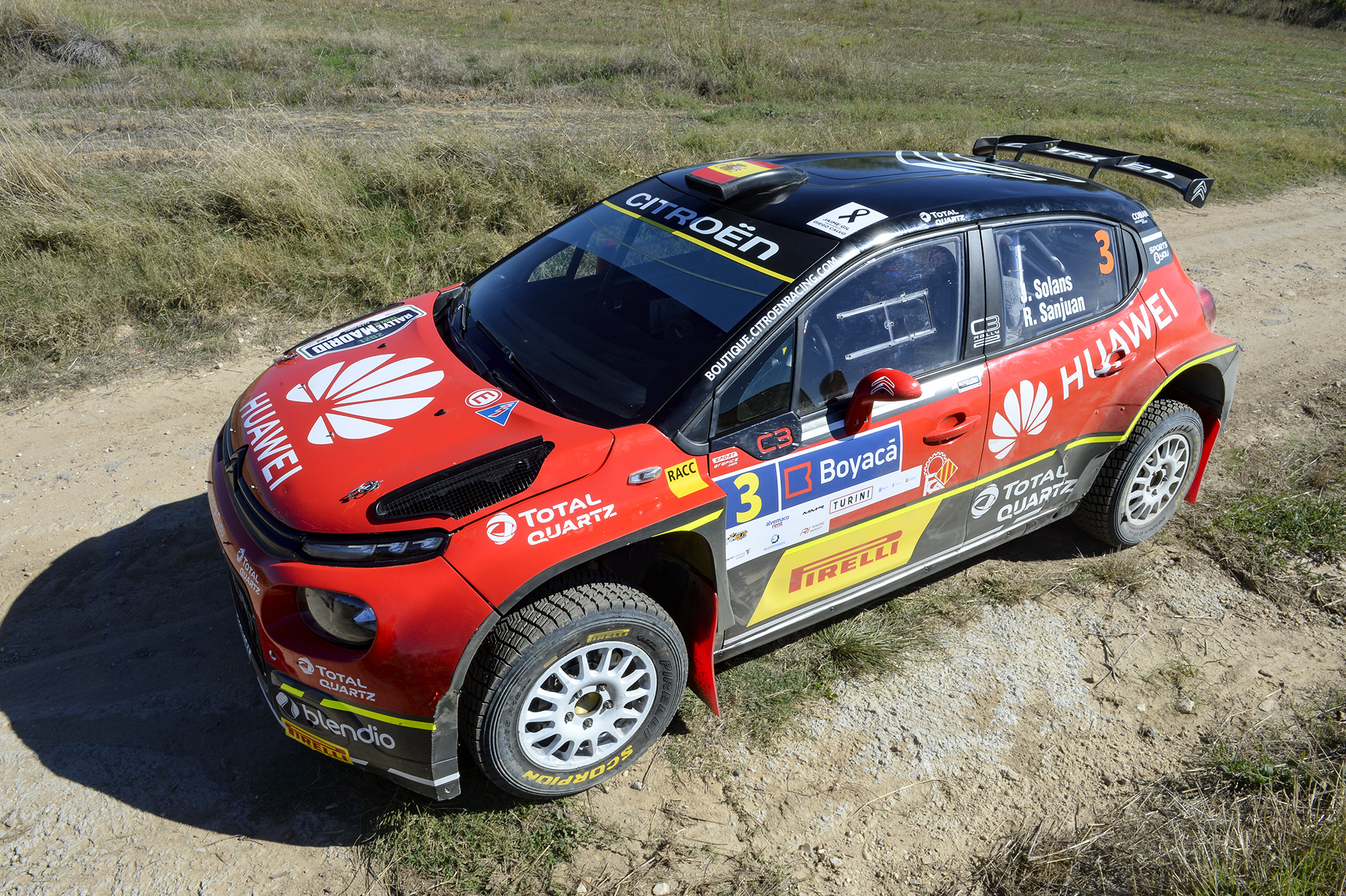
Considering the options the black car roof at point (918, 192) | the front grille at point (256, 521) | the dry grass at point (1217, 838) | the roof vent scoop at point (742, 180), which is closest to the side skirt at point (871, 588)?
the dry grass at point (1217, 838)

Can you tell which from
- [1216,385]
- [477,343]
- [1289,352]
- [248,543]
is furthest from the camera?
[1289,352]

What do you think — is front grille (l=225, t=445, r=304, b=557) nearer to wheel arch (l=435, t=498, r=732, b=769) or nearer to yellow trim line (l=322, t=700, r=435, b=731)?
yellow trim line (l=322, t=700, r=435, b=731)

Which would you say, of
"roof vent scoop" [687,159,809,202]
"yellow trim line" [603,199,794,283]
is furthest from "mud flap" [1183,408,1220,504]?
"yellow trim line" [603,199,794,283]

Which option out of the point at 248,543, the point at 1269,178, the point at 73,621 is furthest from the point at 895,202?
the point at 1269,178

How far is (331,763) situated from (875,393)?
7.87 feet

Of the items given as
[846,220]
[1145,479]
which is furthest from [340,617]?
[1145,479]

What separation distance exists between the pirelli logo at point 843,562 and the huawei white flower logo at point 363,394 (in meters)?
1.53

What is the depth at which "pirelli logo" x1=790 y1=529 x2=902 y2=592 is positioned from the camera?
10.5ft

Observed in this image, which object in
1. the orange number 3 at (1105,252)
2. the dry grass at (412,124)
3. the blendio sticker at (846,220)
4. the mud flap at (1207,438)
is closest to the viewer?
the blendio sticker at (846,220)

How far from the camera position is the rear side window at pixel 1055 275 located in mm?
3516

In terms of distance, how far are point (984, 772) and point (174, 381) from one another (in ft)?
17.3

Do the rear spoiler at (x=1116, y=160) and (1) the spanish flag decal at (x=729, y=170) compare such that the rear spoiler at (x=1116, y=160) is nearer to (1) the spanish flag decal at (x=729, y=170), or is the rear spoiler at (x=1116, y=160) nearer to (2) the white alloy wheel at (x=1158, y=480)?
(2) the white alloy wheel at (x=1158, y=480)

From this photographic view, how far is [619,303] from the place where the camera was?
3.36 metres

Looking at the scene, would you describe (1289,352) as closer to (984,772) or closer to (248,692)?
(984,772)
